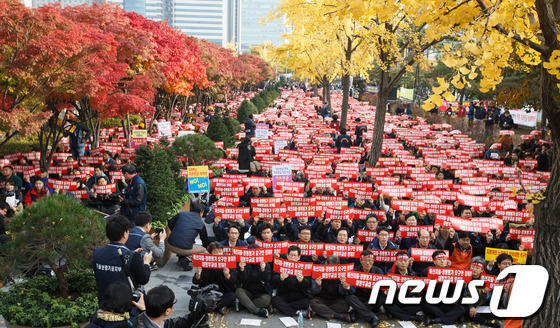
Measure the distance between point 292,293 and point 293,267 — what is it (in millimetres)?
505

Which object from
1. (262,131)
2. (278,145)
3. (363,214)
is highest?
(262,131)

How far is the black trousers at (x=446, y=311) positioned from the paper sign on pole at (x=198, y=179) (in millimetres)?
6507

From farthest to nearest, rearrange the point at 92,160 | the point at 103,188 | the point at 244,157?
the point at 244,157 → the point at 92,160 → the point at 103,188

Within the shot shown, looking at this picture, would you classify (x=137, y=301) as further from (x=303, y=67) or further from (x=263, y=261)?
(x=303, y=67)

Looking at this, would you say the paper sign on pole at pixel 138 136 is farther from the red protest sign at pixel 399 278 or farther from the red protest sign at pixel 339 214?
the red protest sign at pixel 399 278

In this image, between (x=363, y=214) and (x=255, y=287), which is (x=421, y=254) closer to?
(x=363, y=214)

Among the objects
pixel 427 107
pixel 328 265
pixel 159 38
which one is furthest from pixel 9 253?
pixel 159 38

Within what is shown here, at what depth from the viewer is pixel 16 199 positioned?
1124 centimetres

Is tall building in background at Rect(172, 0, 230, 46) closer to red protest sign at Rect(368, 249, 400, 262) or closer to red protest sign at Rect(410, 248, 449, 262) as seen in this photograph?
red protest sign at Rect(368, 249, 400, 262)

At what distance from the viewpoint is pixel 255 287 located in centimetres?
828

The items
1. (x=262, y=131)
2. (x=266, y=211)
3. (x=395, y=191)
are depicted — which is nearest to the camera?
(x=266, y=211)

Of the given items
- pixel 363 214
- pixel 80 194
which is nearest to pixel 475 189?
pixel 363 214

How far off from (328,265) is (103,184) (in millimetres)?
5714

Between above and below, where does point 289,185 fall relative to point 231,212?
above
